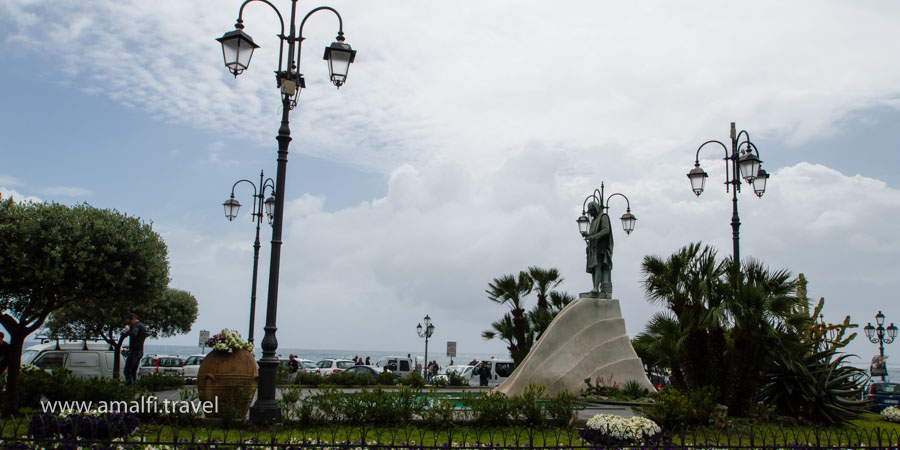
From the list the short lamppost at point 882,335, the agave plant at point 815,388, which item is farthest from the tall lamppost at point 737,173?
the short lamppost at point 882,335

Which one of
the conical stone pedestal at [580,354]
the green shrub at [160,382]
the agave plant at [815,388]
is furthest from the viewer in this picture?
the green shrub at [160,382]

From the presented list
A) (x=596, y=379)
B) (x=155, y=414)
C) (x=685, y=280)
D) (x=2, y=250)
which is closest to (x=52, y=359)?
(x=2, y=250)

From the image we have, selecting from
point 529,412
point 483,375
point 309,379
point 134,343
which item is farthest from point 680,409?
point 483,375

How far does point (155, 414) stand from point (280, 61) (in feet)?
18.8

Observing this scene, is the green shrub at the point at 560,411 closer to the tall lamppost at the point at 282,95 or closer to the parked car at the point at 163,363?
the tall lamppost at the point at 282,95

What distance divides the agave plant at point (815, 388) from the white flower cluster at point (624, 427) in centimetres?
463

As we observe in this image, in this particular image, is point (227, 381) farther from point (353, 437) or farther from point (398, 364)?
point (398, 364)

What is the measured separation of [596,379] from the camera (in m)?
17.7

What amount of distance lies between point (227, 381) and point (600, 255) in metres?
11.6

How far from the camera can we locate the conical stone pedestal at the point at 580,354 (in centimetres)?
1756

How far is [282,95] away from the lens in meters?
10.6

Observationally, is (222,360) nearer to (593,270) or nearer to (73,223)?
(73,223)

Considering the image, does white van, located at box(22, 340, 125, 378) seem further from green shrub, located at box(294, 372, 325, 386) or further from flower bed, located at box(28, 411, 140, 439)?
flower bed, located at box(28, 411, 140, 439)

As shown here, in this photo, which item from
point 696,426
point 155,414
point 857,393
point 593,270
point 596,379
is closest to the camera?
point 155,414
